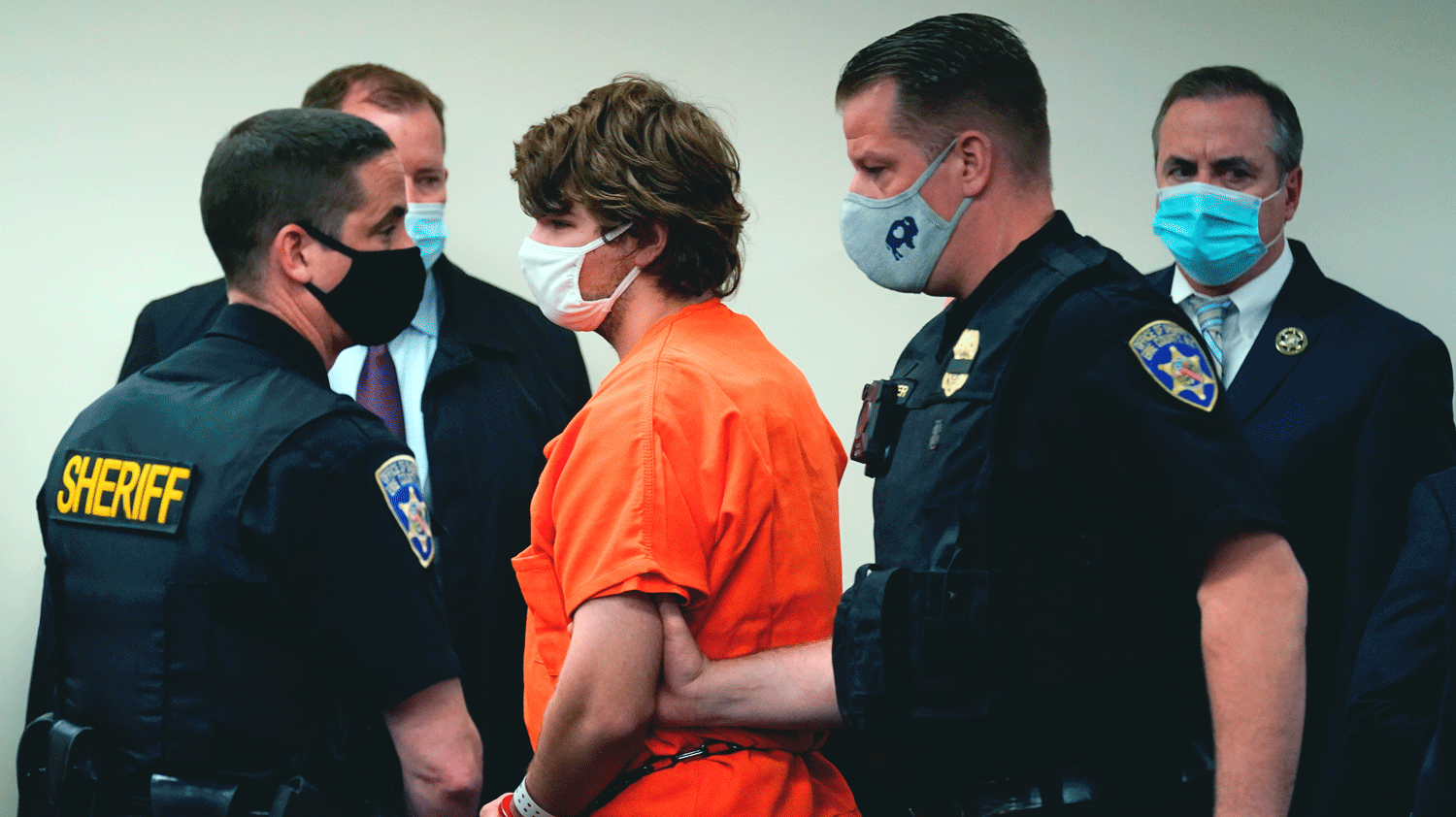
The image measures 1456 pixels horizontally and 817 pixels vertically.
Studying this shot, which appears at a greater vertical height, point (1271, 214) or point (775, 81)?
point (775, 81)

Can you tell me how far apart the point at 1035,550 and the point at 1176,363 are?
251 mm

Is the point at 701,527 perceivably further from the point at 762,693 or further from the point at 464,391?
the point at 464,391

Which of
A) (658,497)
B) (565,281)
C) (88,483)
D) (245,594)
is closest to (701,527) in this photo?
(658,497)

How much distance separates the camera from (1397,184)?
2.72 m

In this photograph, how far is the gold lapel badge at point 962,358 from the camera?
4.42 feet

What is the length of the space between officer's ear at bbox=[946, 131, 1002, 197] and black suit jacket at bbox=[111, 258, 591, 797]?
1298 mm

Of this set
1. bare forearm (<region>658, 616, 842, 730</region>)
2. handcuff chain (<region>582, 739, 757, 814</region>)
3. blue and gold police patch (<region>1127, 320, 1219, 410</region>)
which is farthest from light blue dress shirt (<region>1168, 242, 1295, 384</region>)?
handcuff chain (<region>582, 739, 757, 814</region>)

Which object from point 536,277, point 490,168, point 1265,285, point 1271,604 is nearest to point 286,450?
point 536,277

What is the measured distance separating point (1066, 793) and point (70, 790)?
1.21 metres

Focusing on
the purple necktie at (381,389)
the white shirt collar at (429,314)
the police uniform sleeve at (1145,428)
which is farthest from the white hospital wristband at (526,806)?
the white shirt collar at (429,314)

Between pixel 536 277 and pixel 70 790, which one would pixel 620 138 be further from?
pixel 70 790

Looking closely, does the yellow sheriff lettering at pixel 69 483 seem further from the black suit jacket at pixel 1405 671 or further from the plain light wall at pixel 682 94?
the black suit jacket at pixel 1405 671

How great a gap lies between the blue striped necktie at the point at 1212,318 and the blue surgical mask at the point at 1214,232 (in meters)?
0.04

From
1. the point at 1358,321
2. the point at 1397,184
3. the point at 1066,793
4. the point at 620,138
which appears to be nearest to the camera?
the point at 1066,793
